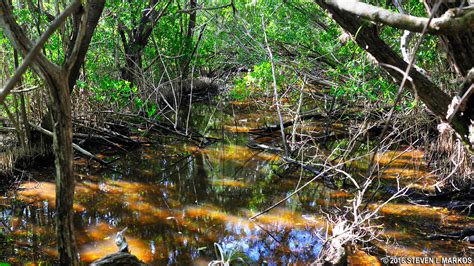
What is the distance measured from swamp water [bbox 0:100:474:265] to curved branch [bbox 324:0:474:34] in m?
3.09

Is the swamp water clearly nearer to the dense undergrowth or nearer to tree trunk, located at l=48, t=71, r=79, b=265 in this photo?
the dense undergrowth

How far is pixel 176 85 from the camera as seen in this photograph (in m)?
13.4

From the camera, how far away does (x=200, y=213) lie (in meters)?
5.95

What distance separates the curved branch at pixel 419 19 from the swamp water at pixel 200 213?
122 inches

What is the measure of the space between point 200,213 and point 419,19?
454 centimetres

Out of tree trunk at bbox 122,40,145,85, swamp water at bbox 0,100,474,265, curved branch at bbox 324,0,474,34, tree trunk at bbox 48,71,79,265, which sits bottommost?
swamp water at bbox 0,100,474,265

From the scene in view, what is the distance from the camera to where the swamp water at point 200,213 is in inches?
188

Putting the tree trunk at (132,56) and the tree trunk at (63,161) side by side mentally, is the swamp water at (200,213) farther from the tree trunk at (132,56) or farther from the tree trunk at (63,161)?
the tree trunk at (132,56)

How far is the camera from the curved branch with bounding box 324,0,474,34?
1.91 m

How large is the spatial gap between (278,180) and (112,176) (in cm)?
299

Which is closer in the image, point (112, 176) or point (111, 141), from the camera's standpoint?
point (112, 176)

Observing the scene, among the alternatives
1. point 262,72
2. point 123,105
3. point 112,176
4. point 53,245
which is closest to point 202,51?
point 123,105

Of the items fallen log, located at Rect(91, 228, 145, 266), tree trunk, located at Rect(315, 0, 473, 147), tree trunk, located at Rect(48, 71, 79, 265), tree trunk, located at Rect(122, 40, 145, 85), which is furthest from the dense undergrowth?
tree trunk, located at Rect(48, 71, 79, 265)

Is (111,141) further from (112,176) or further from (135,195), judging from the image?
(135,195)
